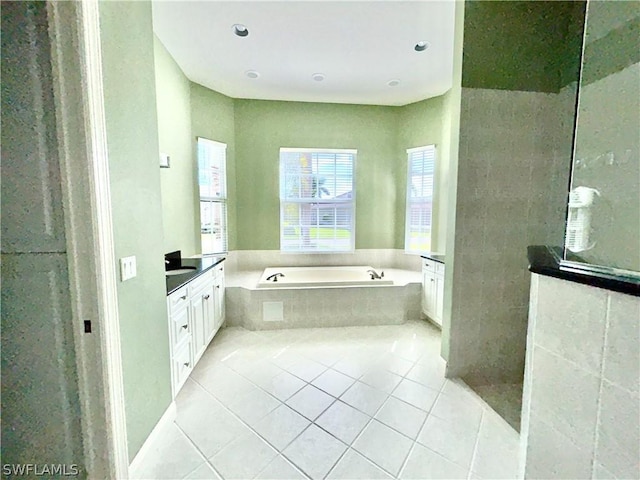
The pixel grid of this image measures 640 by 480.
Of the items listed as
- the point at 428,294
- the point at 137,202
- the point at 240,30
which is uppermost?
the point at 240,30

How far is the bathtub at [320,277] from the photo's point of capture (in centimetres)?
318

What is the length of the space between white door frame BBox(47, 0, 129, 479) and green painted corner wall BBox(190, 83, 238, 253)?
2433 mm

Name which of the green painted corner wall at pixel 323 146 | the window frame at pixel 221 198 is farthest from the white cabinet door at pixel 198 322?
the green painted corner wall at pixel 323 146

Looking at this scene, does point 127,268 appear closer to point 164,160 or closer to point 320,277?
point 164,160

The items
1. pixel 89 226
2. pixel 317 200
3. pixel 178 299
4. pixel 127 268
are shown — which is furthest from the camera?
pixel 317 200

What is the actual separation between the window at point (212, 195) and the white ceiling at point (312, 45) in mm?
822

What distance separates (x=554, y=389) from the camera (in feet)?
2.77

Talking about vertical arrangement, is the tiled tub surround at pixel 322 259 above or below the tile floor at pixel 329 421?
above

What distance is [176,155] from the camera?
2982 mm

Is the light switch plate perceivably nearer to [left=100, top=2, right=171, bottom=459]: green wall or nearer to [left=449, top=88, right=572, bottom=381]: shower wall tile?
[left=100, top=2, right=171, bottom=459]: green wall

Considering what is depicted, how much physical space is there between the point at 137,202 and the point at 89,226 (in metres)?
0.35

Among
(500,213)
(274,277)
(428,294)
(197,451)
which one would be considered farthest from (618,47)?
(274,277)

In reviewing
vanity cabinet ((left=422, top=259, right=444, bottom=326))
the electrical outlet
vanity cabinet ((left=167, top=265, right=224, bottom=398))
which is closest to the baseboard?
vanity cabinet ((left=167, top=265, right=224, bottom=398))

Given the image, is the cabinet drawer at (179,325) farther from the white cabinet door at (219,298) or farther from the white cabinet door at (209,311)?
the white cabinet door at (219,298)
